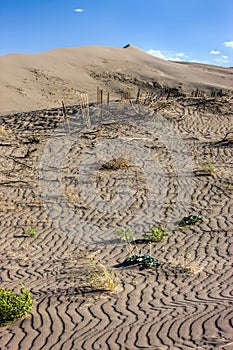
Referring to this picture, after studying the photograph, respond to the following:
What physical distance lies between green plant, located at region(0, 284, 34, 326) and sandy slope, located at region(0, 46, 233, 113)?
77.7 feet

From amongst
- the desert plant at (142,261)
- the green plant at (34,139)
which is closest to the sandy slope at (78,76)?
the green plant at (34,139)

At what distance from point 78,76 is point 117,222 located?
3270 centimetres

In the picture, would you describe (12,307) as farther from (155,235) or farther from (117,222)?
(117,222)

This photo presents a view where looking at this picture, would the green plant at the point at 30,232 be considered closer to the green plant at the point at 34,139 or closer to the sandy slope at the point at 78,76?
the green plant at the point at 34,139

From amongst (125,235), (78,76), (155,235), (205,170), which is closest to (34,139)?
(205,170)

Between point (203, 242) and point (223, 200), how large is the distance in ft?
8.56

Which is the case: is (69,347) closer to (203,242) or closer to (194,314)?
(194,314)

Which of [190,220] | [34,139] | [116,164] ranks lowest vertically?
[190,220]

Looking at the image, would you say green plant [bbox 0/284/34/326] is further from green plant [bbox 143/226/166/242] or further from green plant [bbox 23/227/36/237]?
green plant [bbox 23/227/36/237]

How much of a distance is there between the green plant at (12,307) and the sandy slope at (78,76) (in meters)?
23.7

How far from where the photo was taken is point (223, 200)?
10.8 meters

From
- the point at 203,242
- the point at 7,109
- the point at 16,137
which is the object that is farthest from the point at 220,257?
the point at 7,109

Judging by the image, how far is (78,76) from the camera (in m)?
40.8

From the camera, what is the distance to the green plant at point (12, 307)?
18.0ft
